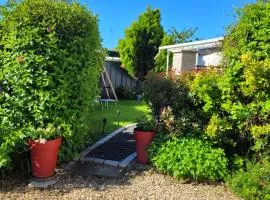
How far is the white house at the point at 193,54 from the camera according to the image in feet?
47.8

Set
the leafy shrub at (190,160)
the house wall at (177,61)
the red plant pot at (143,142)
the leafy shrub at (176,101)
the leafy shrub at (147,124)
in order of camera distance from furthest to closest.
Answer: the house wall at (177,61), the leafy shrub at (147,124), the red plant pot at (143,142), the leafy shrub at (176,101), the leafy shrub at (190,160)

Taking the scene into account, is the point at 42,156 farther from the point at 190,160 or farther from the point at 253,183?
the point at 253,183

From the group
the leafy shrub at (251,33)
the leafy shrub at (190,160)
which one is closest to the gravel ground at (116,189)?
the leafy shrub at (190,160)

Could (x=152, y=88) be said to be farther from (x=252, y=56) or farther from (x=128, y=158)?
(x=252, y=56)

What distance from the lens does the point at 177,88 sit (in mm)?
6613

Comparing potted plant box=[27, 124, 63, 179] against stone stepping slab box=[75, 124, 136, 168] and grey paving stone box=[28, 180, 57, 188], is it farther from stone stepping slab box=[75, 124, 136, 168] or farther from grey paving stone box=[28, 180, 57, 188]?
stone stepping slab box=[75, 124, 136, 168]

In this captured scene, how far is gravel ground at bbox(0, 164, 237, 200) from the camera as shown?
4760 mm

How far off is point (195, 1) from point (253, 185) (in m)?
15.0

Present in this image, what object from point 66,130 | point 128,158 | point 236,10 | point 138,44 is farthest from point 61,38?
point 138,44

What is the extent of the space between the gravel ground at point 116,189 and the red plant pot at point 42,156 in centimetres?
23

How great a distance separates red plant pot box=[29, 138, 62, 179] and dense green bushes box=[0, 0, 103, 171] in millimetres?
268

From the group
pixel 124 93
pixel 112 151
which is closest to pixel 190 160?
pixel 112 151

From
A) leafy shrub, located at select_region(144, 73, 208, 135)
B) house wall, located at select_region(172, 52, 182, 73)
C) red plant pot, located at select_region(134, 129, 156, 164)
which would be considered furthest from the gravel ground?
house wall, located at select_region(172, 52, 182, 73)

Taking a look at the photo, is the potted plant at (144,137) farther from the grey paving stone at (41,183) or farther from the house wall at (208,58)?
the house wall at (208,58)
